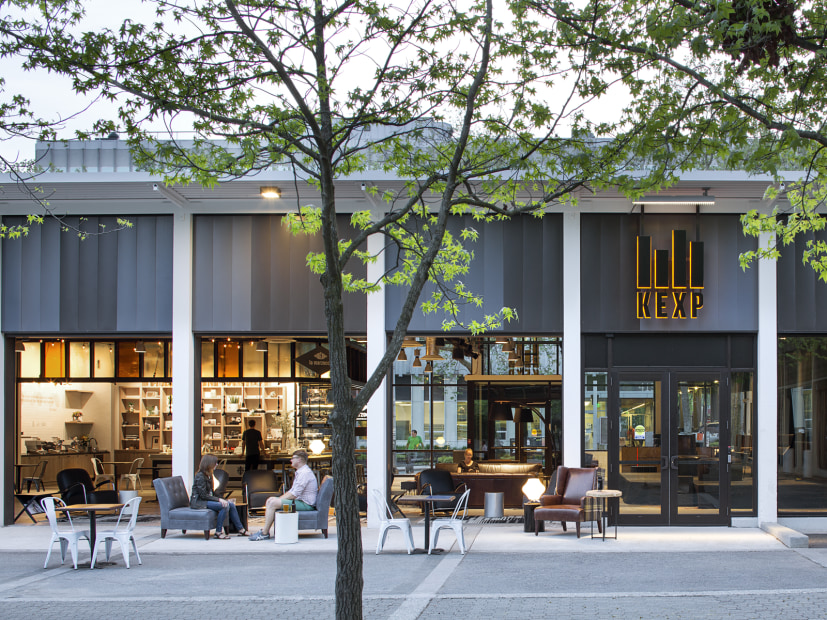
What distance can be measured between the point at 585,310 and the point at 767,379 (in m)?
2.86

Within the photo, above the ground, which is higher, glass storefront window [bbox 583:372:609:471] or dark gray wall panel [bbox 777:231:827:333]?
dark gray wall panel [bbox 777:231:827:333]

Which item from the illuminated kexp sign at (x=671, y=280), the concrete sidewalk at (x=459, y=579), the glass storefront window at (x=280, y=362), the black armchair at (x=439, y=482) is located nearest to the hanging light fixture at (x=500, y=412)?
the black armchair at (x=439, y=482)

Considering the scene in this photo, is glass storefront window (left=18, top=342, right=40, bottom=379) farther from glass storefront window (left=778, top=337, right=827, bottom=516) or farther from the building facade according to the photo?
glass storefront window (left=778, top=337, right=827, bottom=516)

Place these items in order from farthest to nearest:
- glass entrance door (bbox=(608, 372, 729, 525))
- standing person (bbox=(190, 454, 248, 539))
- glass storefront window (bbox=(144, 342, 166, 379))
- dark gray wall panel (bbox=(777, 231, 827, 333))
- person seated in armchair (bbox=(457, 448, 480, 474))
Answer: glass storefront window (bbox=(144, 342, 166, 379)) → person seated in armchair (bbox=(457, 448, 480, 474)) → dark gray wall panel (bbox=(777, 231, 827, 333)) → glass entrance door (bbox=(608, 372, 729, 525)) → standing person (bbox=(190, 454, 248, 539))

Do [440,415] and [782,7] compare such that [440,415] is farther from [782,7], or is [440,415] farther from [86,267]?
[782,7]

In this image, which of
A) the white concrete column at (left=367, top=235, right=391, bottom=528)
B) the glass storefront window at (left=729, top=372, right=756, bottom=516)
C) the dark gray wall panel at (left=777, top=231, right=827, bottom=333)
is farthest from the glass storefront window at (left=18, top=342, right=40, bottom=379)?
the dark gray wall panel at (left=777, top=231, right=827, bottom=333)

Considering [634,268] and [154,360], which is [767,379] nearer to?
[634,268]

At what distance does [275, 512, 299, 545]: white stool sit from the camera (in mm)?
12438

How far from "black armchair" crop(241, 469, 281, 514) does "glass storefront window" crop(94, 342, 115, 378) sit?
5.68 metres

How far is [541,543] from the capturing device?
40.5 ft

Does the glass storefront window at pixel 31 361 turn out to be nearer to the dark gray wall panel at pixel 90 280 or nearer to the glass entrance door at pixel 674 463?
the dark gray wall panel at pixel 90 280

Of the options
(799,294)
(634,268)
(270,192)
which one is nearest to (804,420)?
(799,294)

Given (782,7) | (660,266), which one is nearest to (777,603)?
(782,7)

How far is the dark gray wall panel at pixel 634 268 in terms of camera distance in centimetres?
1384
